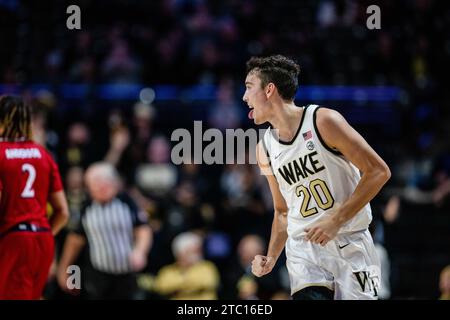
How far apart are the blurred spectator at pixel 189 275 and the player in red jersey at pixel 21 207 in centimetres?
310

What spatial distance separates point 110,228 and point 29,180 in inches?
108

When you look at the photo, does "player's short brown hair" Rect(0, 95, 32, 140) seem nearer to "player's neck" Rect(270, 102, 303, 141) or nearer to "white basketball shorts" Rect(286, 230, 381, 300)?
"player's neck" Rect(270, 102, 303, 141)

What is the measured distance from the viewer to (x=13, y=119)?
5844mm

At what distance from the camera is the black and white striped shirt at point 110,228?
8.45 meters

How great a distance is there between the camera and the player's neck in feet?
16.6

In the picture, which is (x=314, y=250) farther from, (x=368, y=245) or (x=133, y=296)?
(x=133, y=296)

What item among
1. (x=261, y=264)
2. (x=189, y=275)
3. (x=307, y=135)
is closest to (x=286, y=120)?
(x=307, y=135)

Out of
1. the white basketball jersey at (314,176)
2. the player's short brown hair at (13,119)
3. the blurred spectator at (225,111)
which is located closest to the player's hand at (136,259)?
the blurred spectator at (225,111)

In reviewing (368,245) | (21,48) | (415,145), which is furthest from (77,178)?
(368,245)

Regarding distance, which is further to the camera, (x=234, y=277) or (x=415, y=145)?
(x=415, y=145)

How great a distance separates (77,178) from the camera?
9508mm

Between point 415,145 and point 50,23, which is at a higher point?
point 50,23

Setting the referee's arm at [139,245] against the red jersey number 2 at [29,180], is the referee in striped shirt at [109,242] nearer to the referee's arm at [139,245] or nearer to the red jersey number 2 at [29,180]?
the referee's arm at [139,245]

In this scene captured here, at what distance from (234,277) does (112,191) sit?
1751mm
